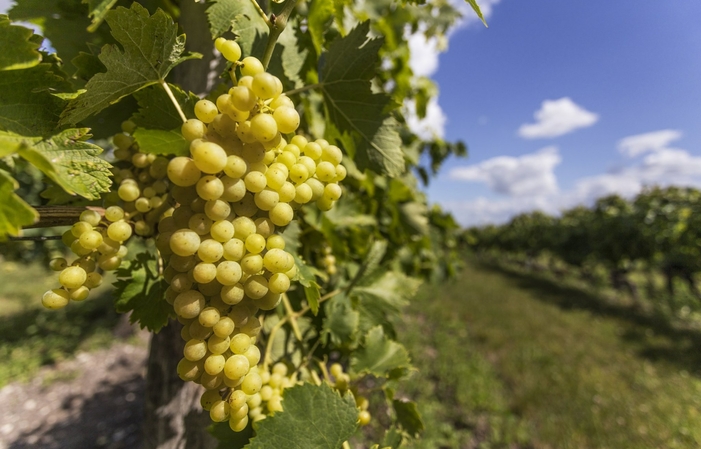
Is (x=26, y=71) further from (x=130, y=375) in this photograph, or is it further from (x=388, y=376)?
(x=130, y=375)

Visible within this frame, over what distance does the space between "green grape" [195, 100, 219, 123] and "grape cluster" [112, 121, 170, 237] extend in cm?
27

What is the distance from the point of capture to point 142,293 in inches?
32.1

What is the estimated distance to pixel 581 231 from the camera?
15250 millimetres

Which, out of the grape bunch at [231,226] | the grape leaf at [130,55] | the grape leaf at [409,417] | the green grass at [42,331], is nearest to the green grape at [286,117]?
the grape bunch at [231,226]

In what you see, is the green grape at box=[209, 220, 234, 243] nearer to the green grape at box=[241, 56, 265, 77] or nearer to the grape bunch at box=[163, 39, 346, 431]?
the grape bunch at box=[163, 39, 346, 431]

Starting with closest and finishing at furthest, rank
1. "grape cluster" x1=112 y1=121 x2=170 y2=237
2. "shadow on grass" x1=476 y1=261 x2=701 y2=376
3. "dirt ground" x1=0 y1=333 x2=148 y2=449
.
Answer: "grape cluster" x1=112 y1=121 x2=170 y2=237 < "dirt ground" x1=0 y1=333 x2=148 y2=449 < "shadow on grass" x1=476 y1=261 x2=701 y2=376

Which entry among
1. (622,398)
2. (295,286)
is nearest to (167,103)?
(295,286)

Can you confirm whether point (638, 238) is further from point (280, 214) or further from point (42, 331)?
point (42, 331)

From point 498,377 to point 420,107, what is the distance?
19.2 ft

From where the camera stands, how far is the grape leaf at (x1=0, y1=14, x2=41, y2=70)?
50cm

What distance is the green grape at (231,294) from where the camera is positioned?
551mm

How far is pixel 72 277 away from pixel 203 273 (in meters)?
0.21

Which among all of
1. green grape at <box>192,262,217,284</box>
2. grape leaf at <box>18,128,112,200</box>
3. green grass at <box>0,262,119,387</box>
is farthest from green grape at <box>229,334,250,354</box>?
green grass at <box>0,262,119,387</box>

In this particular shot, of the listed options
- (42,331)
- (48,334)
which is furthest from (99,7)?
(42,331)
